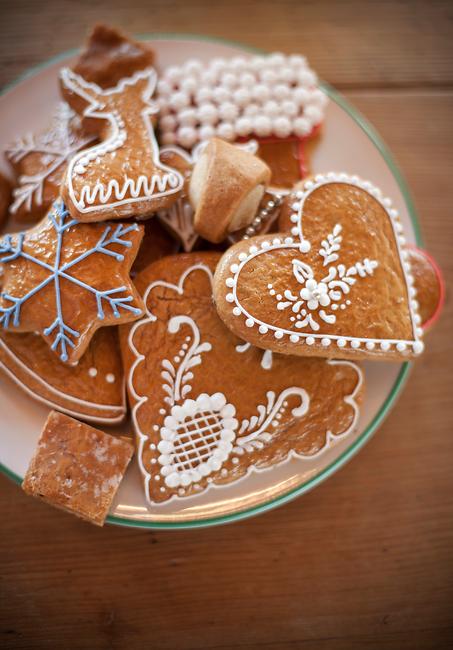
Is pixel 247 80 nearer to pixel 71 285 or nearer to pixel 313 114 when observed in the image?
pixel 313 114

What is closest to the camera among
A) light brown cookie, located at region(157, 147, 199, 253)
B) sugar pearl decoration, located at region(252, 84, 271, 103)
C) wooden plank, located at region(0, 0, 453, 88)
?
light brown cookie, located at region(157, 147, 199, 253)

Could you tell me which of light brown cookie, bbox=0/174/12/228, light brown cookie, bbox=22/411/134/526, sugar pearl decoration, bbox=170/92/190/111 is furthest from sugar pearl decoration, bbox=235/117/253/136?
light brown cookie, bbox=22/411/134/526

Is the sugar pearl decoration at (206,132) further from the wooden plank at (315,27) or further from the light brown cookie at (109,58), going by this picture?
the wooden plank at (315,27)

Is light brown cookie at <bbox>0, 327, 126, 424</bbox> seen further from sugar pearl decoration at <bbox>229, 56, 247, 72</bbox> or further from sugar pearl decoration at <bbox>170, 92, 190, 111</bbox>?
sugar pearl decoration at <bbox>229, 56, 247, 72</bbox>

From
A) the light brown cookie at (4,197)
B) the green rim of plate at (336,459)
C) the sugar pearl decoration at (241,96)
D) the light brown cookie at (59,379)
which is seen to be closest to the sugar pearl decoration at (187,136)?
the sugar pearl decoration at (241,96)

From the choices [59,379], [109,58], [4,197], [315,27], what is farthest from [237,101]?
[59,379]

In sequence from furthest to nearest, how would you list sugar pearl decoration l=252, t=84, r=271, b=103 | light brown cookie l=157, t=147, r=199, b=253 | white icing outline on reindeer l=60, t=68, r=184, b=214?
sugar pearl decoration l=252, t=84, r=271, b=103, light brown cookie l=157, t=147, r=199, b=253, white icing outline on reindeer l=60, t=68, r=184, b=214
